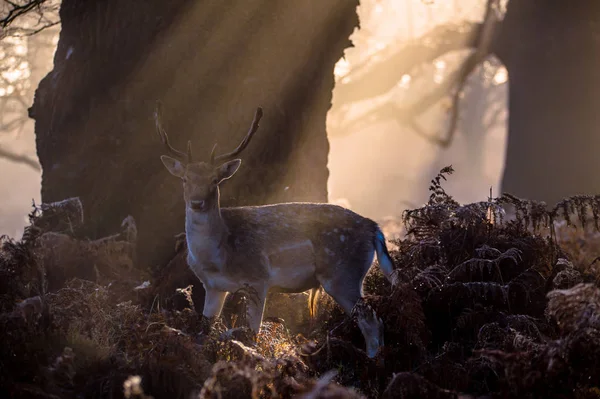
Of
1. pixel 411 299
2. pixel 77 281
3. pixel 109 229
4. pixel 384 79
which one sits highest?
pixel 384 79

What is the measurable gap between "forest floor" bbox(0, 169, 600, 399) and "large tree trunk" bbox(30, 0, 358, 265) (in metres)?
1.35

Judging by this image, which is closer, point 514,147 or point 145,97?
point 145,97

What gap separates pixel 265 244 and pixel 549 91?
41.4 feet

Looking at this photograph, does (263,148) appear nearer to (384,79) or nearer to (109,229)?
(109,229)

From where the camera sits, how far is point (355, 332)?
6641mm

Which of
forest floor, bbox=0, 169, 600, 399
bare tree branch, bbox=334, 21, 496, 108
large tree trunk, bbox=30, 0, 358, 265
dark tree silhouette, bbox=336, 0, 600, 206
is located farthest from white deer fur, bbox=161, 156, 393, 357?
bare tree branch, bbox=334, 21, 496, 108

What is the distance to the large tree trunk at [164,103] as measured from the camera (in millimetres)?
9781

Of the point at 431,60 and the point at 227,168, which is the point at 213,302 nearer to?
the point at 227,168

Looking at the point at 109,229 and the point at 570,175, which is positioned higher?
the point at 570,175

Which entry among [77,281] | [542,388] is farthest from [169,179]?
[542,388]

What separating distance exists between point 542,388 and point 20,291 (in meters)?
4.40

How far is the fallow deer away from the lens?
7.18 meters

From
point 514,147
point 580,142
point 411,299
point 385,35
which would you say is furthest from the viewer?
point 385,35

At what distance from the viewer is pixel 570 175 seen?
1677 cm
